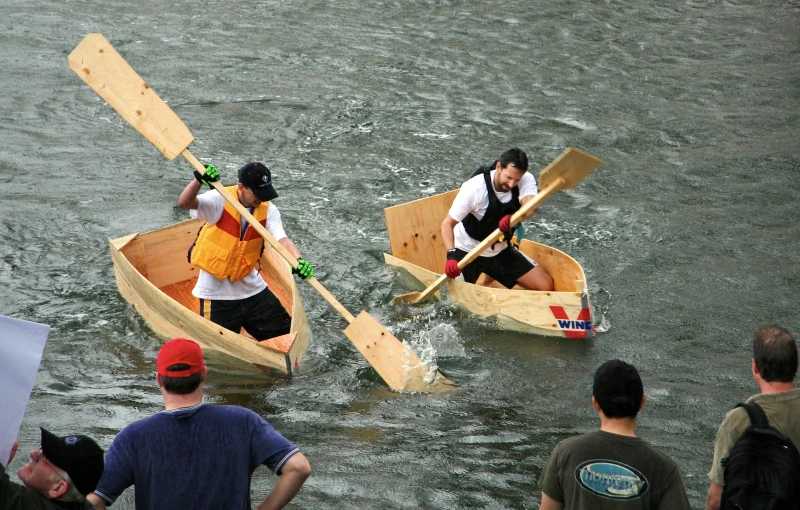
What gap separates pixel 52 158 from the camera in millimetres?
12141

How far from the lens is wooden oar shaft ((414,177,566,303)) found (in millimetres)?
6727

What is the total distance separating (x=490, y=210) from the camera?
7.43 metres

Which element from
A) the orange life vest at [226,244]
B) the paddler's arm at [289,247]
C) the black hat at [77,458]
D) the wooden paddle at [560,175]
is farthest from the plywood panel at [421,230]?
the black hat at [77,458]

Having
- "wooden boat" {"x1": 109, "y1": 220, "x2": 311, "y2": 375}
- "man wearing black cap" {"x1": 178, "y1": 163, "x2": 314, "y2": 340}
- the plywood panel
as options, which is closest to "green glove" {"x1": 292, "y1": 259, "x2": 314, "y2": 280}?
"man wearing black cap" {"x1": 178, "y1": 163, "x2": 314, "y2": 340}

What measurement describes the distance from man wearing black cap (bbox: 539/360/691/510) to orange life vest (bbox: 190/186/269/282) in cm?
371

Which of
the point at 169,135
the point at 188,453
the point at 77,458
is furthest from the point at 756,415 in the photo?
the point at 169,135

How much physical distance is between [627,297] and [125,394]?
4.58m

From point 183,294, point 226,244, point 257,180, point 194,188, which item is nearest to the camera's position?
point 194,188

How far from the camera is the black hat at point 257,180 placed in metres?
6.10

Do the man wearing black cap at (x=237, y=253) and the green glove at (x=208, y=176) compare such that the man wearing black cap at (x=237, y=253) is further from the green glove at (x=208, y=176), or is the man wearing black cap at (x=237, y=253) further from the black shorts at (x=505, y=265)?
the black shorts at (x=505, y=265)

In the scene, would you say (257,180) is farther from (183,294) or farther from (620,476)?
(620,476)

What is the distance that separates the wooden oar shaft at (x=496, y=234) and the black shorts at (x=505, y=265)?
169 millimetres

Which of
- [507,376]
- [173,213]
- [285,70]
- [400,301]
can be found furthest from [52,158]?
[507,376]

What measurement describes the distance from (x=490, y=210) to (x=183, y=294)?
314 centimetres
